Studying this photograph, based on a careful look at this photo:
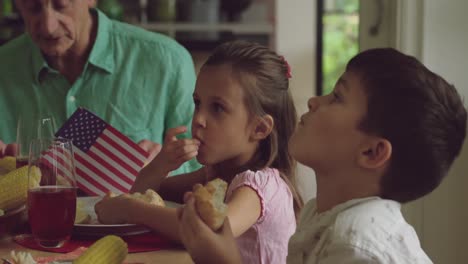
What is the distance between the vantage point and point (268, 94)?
1636 mm

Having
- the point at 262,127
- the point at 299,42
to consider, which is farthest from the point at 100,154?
the point at 299,42

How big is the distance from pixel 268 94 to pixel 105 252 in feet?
2.03

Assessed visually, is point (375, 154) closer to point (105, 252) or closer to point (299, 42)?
point (105, 252)

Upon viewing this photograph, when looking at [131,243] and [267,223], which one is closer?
[131,243]

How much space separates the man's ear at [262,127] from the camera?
1.62 m

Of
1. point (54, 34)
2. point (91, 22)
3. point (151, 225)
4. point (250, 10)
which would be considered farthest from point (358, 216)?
point (250, 10)

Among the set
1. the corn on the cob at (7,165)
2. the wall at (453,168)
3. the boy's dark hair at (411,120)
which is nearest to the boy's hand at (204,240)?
the boy's dark hair at (411,120)

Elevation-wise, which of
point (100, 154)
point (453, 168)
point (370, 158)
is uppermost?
point (370, 158)

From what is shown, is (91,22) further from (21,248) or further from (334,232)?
(334,232)

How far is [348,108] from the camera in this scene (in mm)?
1136

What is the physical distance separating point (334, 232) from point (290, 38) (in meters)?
3.13

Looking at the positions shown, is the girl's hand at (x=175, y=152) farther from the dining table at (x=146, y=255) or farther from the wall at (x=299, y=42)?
the wall at (x=299, y=42)

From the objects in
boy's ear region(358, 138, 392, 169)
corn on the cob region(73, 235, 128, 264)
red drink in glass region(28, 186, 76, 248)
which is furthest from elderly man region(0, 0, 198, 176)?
boy's ear region(358, 138, 392, 169)

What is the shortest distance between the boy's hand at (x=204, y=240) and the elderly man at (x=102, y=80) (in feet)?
4.04
